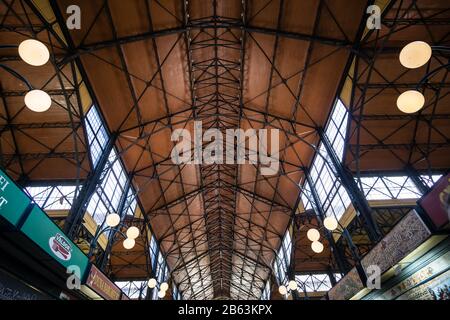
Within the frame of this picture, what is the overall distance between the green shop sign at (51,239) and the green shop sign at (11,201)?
11.6 inches

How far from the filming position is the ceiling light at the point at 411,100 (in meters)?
4.47

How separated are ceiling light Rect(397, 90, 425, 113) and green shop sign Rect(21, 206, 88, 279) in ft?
24.6

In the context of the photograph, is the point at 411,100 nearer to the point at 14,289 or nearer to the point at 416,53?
the point at 416,53

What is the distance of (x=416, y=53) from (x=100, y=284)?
1099cm

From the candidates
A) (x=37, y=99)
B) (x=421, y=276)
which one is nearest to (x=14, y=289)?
(x=37, y=99)

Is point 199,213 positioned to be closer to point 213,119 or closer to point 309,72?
point 213,119

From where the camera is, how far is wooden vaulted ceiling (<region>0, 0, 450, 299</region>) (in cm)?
931

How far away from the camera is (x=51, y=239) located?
6473 mm

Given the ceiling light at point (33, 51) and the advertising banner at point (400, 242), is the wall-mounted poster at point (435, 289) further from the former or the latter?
the ceiling light at point (33, 51)

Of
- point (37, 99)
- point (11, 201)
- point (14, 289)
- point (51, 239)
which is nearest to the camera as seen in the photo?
point (37, 99)

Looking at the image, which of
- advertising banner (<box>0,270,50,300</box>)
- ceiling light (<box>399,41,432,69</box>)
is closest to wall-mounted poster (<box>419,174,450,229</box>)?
ceiling light (<box>399,41,432,69</box>)

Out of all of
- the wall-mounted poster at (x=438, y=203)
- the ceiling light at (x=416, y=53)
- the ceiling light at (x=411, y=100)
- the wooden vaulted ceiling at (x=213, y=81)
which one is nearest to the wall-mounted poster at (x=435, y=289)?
the wall-mounted poster at (x=438, y=203)
